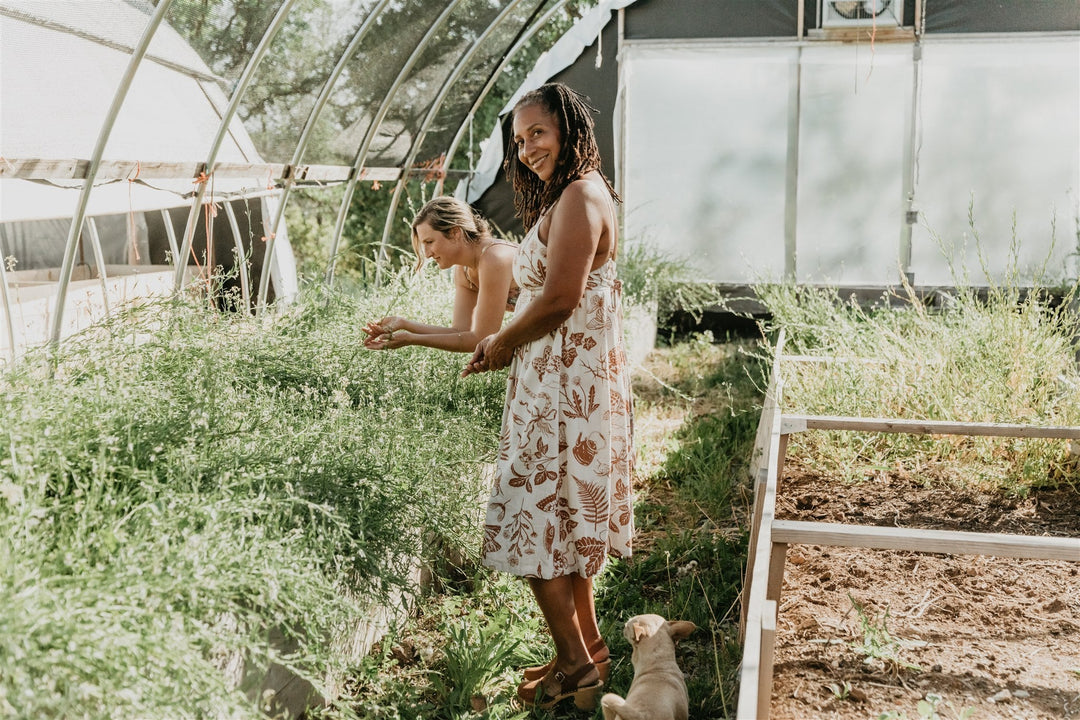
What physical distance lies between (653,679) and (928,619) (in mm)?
962

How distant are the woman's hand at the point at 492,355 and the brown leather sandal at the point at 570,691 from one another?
833 millimetres

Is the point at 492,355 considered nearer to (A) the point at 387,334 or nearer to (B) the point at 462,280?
(A) the point at 387,334

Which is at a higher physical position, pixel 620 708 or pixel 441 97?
pixel 441 97

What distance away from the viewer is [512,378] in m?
2.66

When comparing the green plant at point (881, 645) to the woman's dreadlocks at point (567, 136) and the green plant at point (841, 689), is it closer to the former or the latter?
the green plant at point (841, 689)

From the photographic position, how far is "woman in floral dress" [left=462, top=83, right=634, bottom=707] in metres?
2.49

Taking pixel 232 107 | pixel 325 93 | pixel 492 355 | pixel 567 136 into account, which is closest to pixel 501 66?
pixel 325 93

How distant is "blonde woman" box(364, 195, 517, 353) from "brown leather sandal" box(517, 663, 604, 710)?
3.32 feet

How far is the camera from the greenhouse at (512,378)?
74.9 inches

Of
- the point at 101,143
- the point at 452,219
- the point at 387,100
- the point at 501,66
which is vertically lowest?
the point at 452,219

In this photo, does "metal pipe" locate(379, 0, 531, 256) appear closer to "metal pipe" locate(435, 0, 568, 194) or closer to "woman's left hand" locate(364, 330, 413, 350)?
"metal pipe" locate(435, 0, 568, 194)

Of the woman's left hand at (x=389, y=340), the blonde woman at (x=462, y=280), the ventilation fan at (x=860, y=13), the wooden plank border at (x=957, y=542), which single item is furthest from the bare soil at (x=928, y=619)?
the ventilation fan at (x=860, y=13)

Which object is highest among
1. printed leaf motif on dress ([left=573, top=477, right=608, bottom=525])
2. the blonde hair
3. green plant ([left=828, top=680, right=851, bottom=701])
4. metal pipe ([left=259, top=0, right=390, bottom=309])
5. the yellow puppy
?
metal pipe ([left=259, top=0, right=390, bottom=309])

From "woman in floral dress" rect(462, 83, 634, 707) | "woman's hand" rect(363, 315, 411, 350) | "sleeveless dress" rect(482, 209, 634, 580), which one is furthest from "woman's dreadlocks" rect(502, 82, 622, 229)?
"woman's hand" rect(363, 315, 411, 350)
